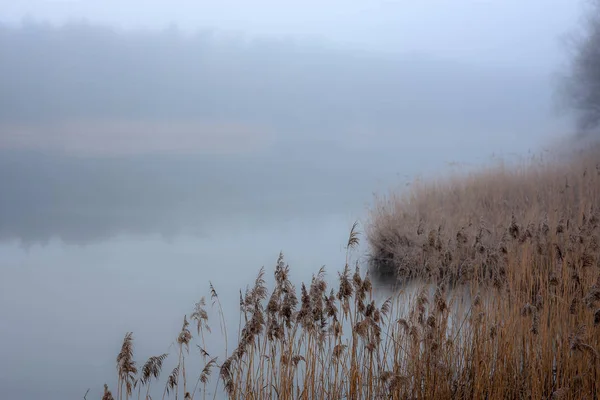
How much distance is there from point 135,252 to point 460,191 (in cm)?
648

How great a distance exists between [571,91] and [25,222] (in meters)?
15.4

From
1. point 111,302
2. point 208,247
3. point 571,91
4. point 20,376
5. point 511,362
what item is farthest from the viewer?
point 571,91

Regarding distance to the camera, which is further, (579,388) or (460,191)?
(460,191)

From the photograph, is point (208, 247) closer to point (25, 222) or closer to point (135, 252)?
point (135, 252)

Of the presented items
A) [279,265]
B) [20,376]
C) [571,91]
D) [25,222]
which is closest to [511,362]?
[279,265]

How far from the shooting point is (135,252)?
12.9 metres

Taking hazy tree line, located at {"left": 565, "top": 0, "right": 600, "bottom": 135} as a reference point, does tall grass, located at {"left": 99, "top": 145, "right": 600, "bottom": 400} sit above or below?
below

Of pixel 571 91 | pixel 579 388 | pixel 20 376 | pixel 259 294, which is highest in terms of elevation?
pixel 571 91

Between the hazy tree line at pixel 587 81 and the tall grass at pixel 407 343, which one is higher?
the hazy tree line at pixel 587 81

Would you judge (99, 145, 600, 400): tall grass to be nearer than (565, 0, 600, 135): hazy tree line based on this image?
Yes

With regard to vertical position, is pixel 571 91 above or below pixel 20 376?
above

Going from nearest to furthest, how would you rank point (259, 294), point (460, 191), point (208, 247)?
point (259, 294) < point (460, 191) < point (208, 247)

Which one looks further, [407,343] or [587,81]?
[587,81]

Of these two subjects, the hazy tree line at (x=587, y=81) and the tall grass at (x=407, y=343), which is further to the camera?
the hazy tree line at (x=587, y=81)
